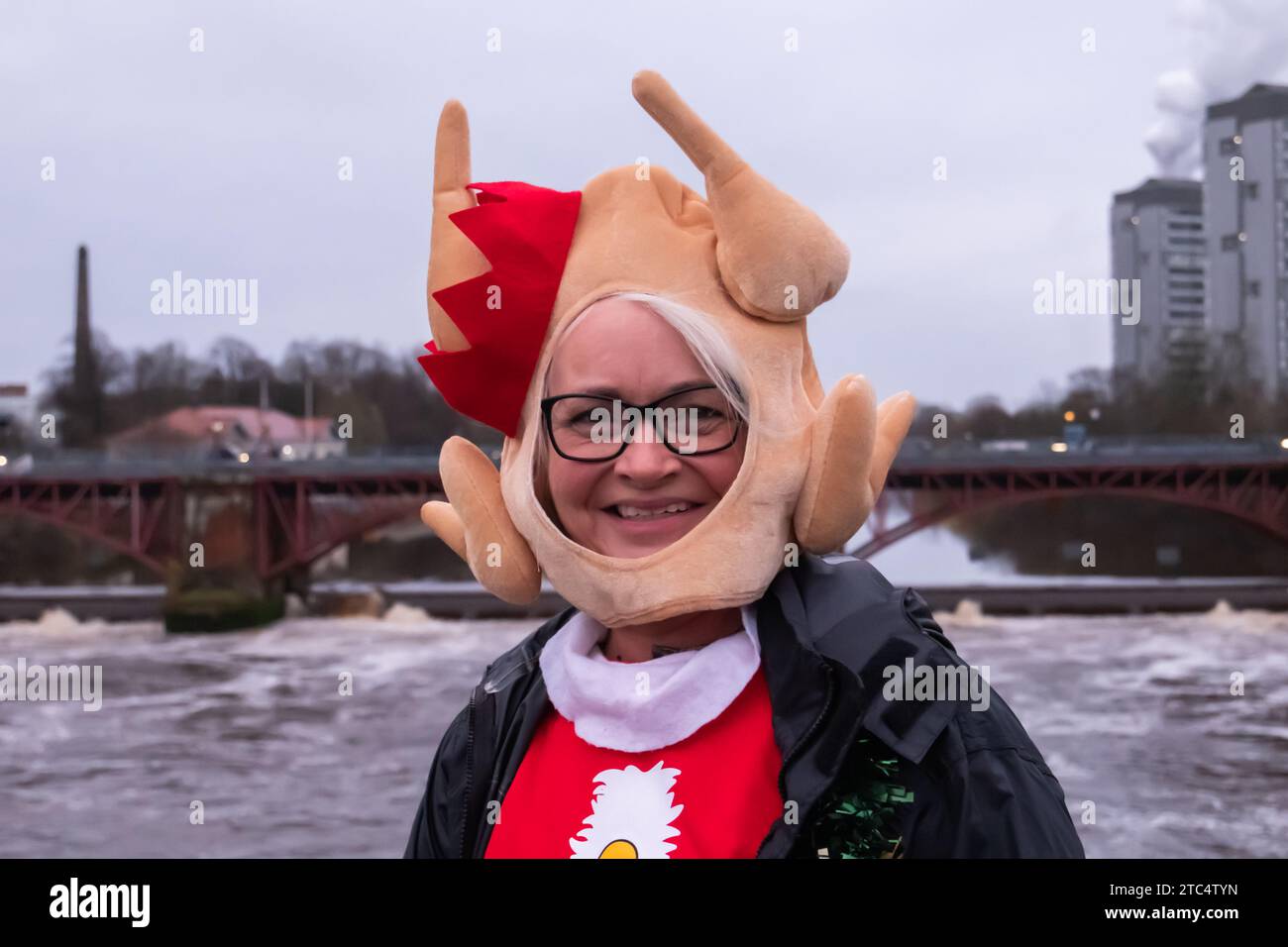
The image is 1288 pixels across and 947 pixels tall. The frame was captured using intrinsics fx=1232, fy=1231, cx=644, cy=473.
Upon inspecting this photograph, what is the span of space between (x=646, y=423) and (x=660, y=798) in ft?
2.14

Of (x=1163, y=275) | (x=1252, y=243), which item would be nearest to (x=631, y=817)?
(x=1252, y=243)

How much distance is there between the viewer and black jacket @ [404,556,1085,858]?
193 centimetres

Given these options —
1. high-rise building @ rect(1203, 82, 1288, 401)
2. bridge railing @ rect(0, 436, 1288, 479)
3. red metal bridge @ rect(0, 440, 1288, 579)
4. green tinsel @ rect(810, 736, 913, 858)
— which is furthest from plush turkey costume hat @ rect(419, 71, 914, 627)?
high-rise building @ rect(1203, 82, 1288, 401)

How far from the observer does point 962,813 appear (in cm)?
192

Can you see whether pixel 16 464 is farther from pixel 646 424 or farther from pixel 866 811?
pixel 866 811

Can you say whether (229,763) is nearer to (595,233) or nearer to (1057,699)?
(1057,699)

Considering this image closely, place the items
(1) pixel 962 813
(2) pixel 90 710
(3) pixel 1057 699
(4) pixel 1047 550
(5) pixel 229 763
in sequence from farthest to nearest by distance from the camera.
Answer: (4) pixel 1047 550 < (2) pixel 90 710 < (3) pixel 1057 699 < (5) pixel 229 763 < (1) pixel 962 813

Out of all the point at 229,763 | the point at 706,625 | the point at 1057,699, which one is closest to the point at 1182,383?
the point at 1057,699

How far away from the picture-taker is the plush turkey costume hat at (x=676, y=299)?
2.13 meters

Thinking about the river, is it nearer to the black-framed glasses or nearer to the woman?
the woman

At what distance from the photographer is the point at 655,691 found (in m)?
2.16

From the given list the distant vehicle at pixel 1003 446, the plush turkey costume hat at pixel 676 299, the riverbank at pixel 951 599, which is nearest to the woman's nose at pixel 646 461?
the plush turkey costume hat at pixel 676 299

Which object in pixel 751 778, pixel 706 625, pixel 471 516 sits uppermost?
pixel 471 516
